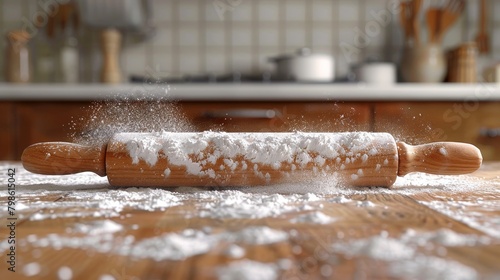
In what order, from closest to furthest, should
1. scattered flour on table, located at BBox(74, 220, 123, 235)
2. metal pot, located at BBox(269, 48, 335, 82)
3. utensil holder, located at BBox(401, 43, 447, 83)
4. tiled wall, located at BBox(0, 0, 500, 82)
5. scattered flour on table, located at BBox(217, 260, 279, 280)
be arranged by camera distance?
scattered flour on table, located at BBox(217, 260, 279, 280) < scattered flour on table, located at BBox(74, 220, 123, 235) < metal pot, located at BBox(269, 48, 335, 82) < utensil holder, located at BBox(401, 43, 447, 83) < tiled wall, located at BBox(0, 0, 500, 82)

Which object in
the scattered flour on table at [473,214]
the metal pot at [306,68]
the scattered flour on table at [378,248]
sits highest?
the metal pot at [306,68]

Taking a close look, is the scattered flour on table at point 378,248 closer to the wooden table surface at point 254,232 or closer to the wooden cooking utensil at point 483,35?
the wooden table surface at point 254,232

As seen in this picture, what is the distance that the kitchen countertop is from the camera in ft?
5.58

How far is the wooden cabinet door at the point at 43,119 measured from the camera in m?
1.70

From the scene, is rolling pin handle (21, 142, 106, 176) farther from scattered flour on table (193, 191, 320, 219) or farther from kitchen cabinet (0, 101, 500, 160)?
kitchen cabinet (0, 101, 500, 160)

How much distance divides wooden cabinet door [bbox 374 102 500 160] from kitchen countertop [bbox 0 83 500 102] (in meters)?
0.02

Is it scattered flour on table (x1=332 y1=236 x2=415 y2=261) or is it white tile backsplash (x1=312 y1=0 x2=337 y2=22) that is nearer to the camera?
scattered flour on table (x1=332 y1=236 x2=415 y2=261)

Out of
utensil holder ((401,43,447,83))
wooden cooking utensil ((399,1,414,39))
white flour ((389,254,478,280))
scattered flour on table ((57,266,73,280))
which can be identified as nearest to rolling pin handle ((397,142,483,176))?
white flour ((389,254,478,280))

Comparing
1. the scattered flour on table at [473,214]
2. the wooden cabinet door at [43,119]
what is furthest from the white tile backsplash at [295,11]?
the scattered flour on table at [473,214]

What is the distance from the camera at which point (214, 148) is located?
642 mm

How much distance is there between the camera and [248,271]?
280 millimetres

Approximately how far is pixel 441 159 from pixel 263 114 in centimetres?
108

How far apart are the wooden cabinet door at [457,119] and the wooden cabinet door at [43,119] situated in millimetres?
998

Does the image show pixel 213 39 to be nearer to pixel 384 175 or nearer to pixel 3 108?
pixel 3 108
